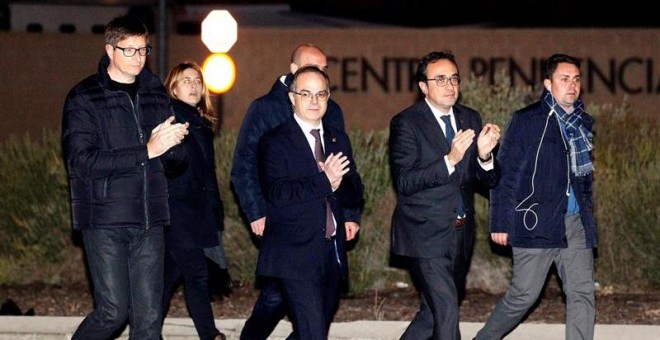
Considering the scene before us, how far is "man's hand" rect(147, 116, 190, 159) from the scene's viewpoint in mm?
7371

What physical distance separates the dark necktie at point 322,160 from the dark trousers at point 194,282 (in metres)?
1.60

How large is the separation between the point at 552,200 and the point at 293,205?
1.62 m

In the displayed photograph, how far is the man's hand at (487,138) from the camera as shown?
25.5 ft

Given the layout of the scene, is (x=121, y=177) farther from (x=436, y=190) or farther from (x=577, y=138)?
(x=577, y=138)

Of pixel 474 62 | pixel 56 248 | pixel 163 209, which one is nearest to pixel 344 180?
pixel 163 209

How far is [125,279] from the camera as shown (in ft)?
25.2

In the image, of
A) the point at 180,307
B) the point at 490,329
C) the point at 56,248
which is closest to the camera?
the point at 490,329

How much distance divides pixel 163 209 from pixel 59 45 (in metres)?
18.4

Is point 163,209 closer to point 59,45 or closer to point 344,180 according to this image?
point 344,180

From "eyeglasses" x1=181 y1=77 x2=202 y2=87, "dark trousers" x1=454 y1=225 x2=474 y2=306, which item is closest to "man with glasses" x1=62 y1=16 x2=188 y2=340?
"eyeglasses" x1=181 y1=77 x2=202 y2=87

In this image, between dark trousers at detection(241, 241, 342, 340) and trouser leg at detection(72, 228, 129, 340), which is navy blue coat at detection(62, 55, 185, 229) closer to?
trouser leg at detection(72, 228, 129, 340)

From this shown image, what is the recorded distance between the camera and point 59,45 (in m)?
25.6

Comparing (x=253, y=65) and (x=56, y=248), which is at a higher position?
(x=253, y=65)

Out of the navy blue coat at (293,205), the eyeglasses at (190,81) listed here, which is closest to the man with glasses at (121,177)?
the navy blue coat at (293,205)
